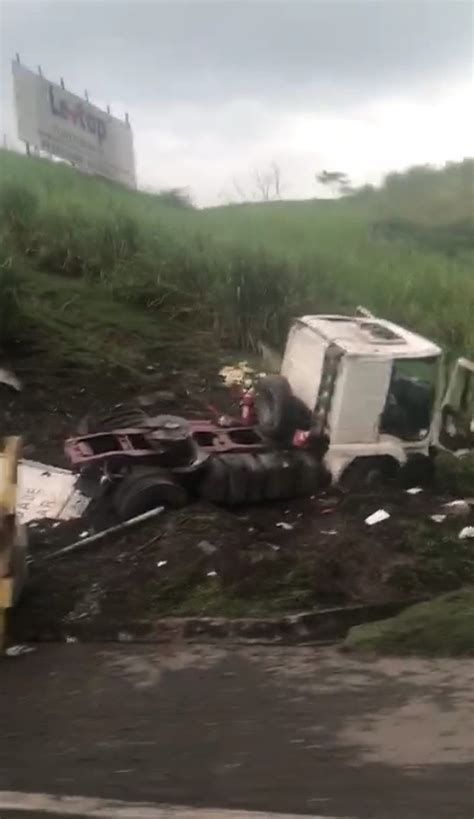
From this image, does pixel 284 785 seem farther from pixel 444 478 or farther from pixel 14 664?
pixel 444 478

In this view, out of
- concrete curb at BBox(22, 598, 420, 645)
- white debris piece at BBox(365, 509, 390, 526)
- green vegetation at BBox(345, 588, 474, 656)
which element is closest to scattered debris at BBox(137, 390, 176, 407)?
white debris piece at BBox(365, 509, 390, 526)

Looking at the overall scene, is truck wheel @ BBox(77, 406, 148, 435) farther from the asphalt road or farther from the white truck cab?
the asphalt road

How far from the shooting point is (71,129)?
26.3ft

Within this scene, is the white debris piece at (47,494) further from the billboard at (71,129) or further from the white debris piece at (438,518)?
the billboard at (71,129)

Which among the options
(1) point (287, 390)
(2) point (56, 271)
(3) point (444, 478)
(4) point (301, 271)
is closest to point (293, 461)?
(1) point (287, 390)

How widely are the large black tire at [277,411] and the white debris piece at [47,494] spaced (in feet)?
4.38

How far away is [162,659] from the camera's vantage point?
5023 millimetres

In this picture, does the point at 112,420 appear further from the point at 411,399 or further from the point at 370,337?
the point at 411,399

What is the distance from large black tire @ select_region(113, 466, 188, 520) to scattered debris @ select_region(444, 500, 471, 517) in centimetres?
174

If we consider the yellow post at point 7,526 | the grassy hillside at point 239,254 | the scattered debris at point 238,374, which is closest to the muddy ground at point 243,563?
the yellow post at point 7,526

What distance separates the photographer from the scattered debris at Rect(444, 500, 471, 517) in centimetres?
660

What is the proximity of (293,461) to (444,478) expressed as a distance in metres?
1.14

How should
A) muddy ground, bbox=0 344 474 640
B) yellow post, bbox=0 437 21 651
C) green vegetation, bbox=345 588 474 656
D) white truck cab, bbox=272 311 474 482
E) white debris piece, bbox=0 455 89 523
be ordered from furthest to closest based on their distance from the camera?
1. white truck cab, bbox=272 311 474 482
2. white debris piece, bbox=0 455 89 523
3. muddy ground, bbox=0 344 474 640
4. yellow post, bbox=0 437 21 651
5. green vegetation, bbox=345 588 474 656

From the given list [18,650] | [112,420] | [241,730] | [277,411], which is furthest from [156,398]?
[241,730]
